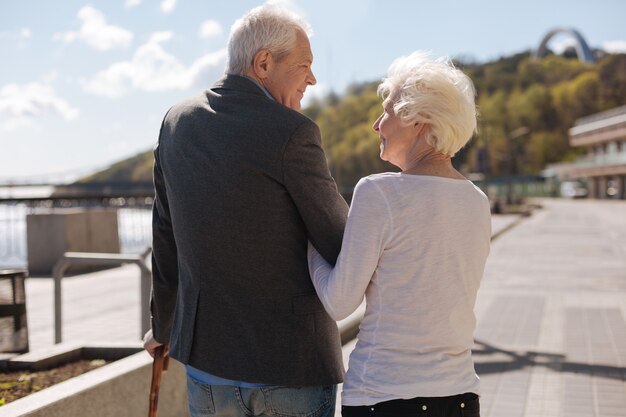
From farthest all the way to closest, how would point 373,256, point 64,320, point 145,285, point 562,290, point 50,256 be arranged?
point 50,256, point 562,290, point 64,320, point 145,285, point 373,256

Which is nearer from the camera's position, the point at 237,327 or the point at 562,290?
the point at 237,327

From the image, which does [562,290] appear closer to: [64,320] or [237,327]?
[64,320]

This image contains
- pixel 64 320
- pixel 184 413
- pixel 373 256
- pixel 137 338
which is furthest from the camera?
pixel 64 320

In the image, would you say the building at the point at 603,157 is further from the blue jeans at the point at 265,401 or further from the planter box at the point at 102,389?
the blue jeans at the point at 265,401

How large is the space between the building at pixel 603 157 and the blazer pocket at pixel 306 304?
83.3 meters

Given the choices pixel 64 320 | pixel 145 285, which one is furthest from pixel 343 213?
pixel 64 320

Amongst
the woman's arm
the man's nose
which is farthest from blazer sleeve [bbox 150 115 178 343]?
the woman's arm

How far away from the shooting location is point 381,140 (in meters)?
2.03

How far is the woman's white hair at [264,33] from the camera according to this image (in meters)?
2.01

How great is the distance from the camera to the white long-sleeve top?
1843mm

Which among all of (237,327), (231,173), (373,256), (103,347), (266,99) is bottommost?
(103,347)

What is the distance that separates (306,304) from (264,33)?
710 millimetres

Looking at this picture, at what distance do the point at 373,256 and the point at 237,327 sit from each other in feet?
1.29

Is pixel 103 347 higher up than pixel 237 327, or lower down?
lower down
